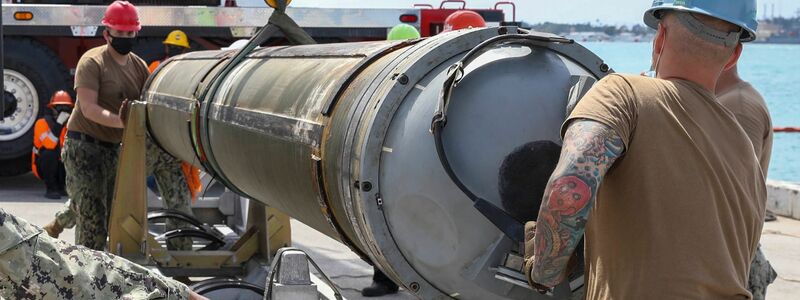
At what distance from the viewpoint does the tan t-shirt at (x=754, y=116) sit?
11.7ft

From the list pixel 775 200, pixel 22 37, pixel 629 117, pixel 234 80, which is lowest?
pixel 775 200

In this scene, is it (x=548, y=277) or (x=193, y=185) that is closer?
(x=548, y=277)

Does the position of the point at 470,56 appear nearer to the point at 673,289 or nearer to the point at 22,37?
the point at 673,289

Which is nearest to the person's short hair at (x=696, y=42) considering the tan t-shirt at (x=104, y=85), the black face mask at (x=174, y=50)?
the tan t-shirt at (x=104, y=85)

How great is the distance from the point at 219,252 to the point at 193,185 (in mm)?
1079

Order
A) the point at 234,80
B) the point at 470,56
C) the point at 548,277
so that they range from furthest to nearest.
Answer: the point at 234,80
the point at 470,56
the point at 548,277

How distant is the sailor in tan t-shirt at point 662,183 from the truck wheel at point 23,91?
9.88m

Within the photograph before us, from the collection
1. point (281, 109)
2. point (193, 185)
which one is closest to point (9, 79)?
point (193, 185)

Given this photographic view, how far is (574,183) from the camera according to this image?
8.02 ft

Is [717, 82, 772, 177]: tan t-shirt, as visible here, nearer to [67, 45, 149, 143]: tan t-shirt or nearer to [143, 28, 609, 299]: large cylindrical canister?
[143, 28, 609, 299]: large cylindrical canister

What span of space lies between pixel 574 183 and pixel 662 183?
201 millimetres

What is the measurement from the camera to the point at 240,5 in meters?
12.2

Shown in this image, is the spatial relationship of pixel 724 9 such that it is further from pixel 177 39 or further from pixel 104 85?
pixel 177 39

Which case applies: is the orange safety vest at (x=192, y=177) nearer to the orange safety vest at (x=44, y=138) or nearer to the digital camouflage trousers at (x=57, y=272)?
the orange safety vest at (x=44, y=138)
